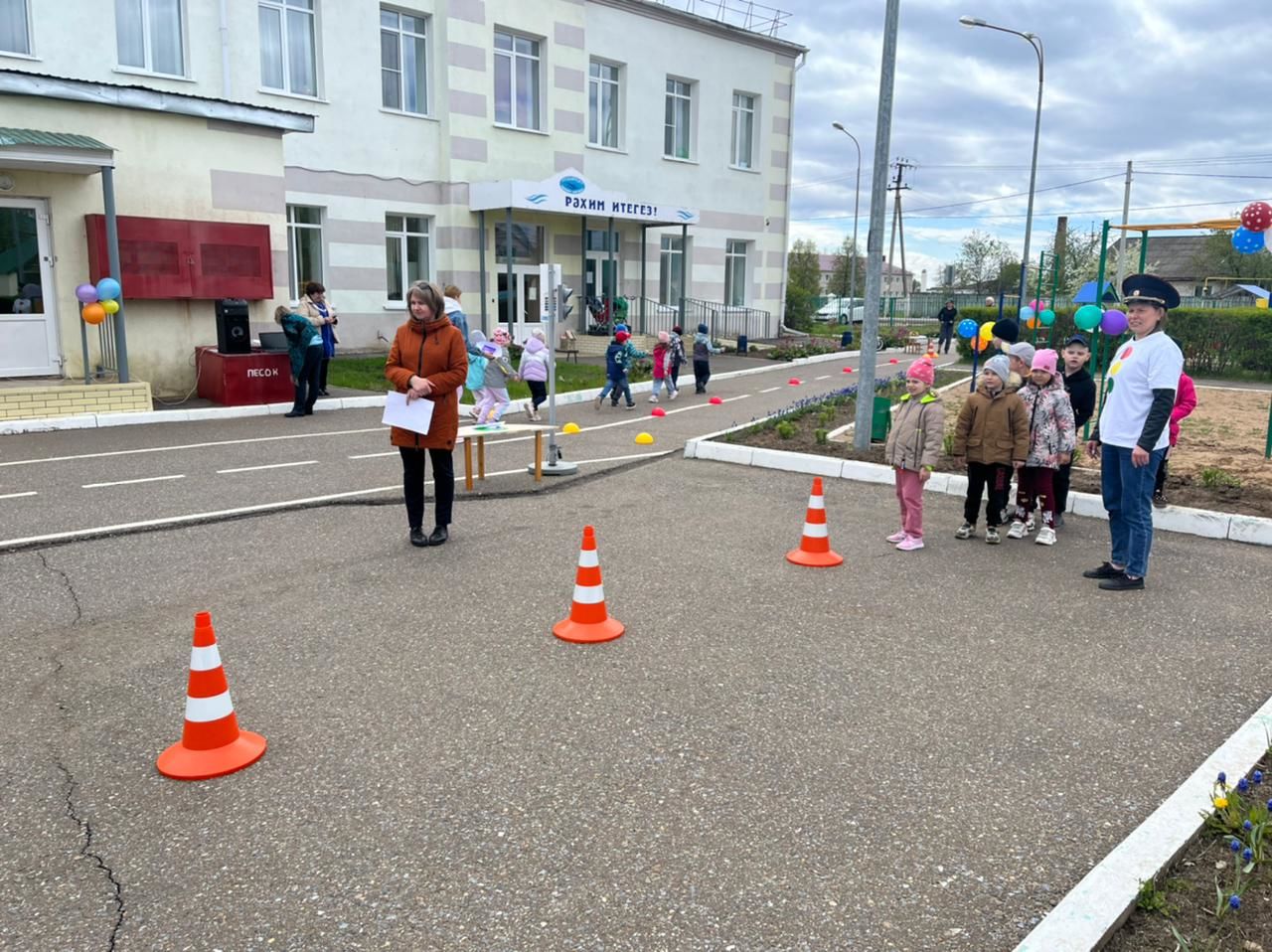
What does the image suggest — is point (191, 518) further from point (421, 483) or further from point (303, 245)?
point (303, 245)

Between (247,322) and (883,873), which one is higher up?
(247,322)

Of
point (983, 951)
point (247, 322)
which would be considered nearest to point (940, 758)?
point (983, 951)

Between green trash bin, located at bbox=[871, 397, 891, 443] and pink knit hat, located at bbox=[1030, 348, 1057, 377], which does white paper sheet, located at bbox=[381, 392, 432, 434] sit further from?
green trash bin, located at bbox=[871, 397, 891, 443]

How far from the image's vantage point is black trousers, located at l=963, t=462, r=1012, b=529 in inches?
297

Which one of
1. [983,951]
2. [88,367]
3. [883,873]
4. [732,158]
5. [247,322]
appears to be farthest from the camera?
[732,158]

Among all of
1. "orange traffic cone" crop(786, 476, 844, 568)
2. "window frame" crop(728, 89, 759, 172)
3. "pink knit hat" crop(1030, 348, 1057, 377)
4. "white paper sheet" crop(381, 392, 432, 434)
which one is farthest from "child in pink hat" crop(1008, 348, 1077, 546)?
"window frame" crop(728, 89, 759, 172)

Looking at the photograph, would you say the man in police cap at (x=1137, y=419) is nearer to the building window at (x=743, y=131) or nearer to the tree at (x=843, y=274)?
the building window at (x=743, y=131)

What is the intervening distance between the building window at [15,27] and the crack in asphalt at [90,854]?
1875 centimetres

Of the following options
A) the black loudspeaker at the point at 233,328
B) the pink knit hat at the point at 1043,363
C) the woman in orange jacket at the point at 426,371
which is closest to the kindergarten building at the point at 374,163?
the black loudspeaker at the point at 233,328

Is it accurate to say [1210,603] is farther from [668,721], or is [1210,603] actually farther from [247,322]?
[247,322]

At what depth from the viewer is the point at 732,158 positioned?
32.0 metres

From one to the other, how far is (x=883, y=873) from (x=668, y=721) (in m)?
1.35

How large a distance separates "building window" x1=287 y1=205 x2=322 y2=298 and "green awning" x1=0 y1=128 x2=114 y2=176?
7.97 meters

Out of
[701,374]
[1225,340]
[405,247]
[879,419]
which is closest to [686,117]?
[405,247]
